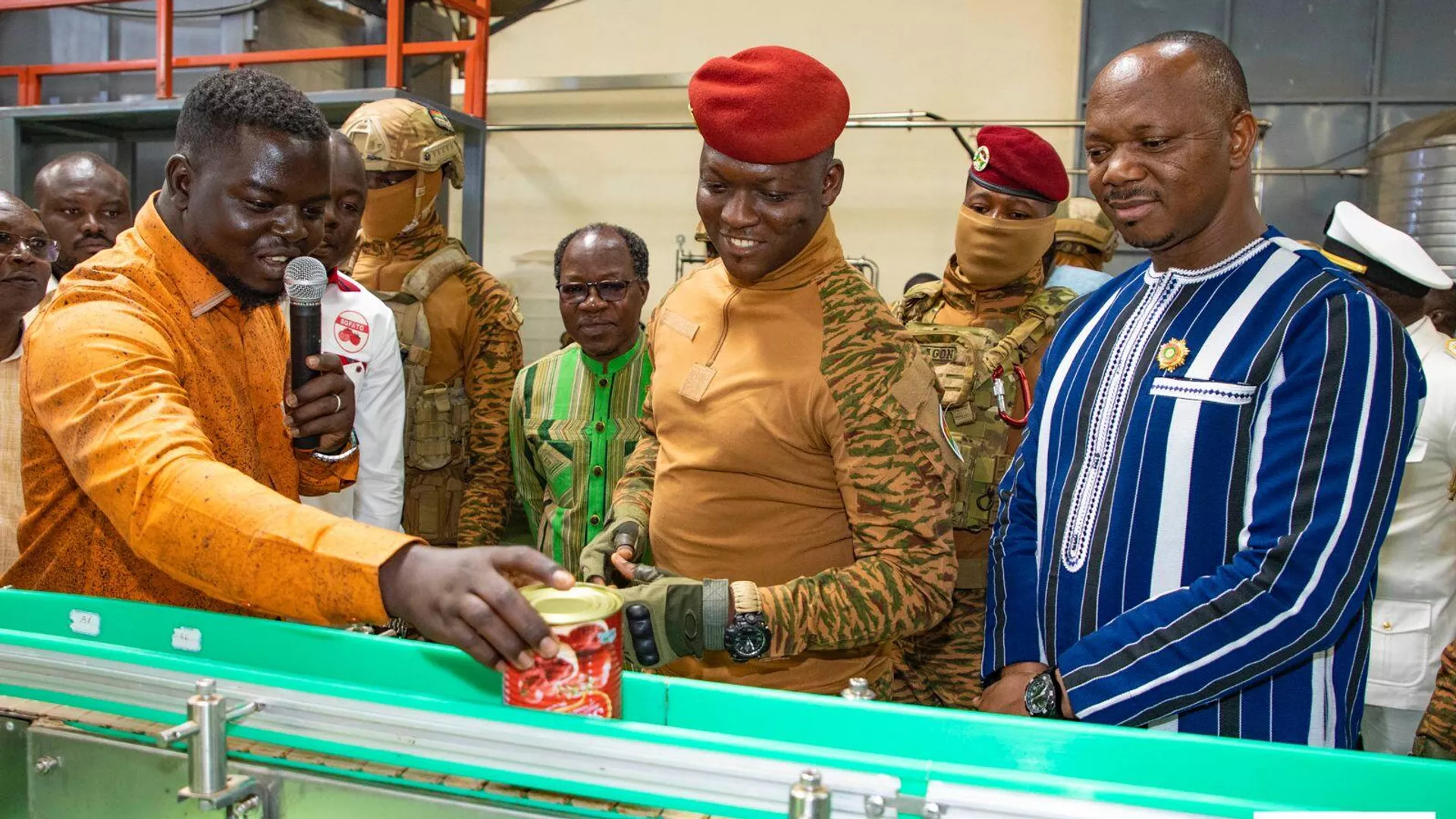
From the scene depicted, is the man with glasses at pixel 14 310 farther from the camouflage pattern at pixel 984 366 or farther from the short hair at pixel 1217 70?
the short hair at pixel 1217 70

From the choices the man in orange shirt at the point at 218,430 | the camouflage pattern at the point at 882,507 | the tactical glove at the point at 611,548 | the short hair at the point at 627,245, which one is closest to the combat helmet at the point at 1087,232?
the short hair at the point at 627,245

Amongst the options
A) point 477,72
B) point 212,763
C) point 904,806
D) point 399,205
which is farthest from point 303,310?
point 477,72

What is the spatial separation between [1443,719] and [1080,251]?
2259mm

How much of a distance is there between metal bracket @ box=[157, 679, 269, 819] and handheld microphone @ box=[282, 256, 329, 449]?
1.89 ft

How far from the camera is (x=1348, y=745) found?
60.0 inches

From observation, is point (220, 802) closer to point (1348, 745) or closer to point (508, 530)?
point (1348, 745)

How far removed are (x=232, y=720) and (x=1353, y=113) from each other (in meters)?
8.27

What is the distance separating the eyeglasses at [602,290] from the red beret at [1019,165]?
113cm

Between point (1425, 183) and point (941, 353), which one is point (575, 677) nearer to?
point (941, 353)

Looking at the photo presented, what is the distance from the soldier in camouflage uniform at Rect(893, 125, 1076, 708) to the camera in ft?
9.50

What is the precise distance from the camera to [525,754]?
101 cm

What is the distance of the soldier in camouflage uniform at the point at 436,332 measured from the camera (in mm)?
3299

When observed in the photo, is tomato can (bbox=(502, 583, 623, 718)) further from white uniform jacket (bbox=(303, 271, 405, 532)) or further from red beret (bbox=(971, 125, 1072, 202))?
red beret (bbox=(971, 125, 1072, 202))

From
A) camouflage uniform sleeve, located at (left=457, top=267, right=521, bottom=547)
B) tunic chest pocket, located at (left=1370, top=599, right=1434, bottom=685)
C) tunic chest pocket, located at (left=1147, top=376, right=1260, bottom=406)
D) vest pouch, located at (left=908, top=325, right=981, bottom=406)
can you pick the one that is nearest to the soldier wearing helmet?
vest pouch, located at (left=908, top=325, right=981, bottom=406)
